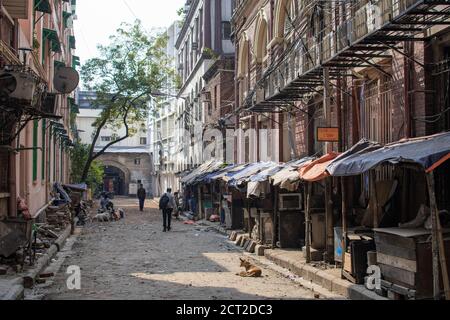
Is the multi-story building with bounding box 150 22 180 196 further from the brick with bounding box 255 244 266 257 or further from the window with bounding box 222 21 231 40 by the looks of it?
the brick with bounding box 255 244 266 257

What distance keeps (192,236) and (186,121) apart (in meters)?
23.6

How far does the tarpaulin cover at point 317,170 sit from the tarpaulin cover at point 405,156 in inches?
22.0

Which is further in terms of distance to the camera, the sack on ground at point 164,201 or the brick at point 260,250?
the sack on ground at point 164,201

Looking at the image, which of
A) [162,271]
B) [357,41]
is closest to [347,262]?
[357,41]

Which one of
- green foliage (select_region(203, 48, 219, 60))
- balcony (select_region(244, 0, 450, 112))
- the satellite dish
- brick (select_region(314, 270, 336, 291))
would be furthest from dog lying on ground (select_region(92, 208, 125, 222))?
brick (select_region(314, 270, 336, 291))

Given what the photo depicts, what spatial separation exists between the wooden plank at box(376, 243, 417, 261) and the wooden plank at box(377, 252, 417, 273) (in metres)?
0.05

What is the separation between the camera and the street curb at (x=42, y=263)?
33.7 ft

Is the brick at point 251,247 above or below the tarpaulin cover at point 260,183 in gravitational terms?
below

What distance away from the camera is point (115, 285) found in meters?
10.8

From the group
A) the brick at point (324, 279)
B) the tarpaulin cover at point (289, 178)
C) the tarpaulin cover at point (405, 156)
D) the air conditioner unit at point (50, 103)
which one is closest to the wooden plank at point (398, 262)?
the tarpaulin cover at point (405, 156)

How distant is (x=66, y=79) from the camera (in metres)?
16.9

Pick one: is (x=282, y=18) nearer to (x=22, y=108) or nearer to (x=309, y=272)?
(x=309, y=272)

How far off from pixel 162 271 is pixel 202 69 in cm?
2690

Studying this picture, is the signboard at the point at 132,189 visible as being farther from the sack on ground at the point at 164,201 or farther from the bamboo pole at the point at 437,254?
the bamboo pole at the point at 437,254
